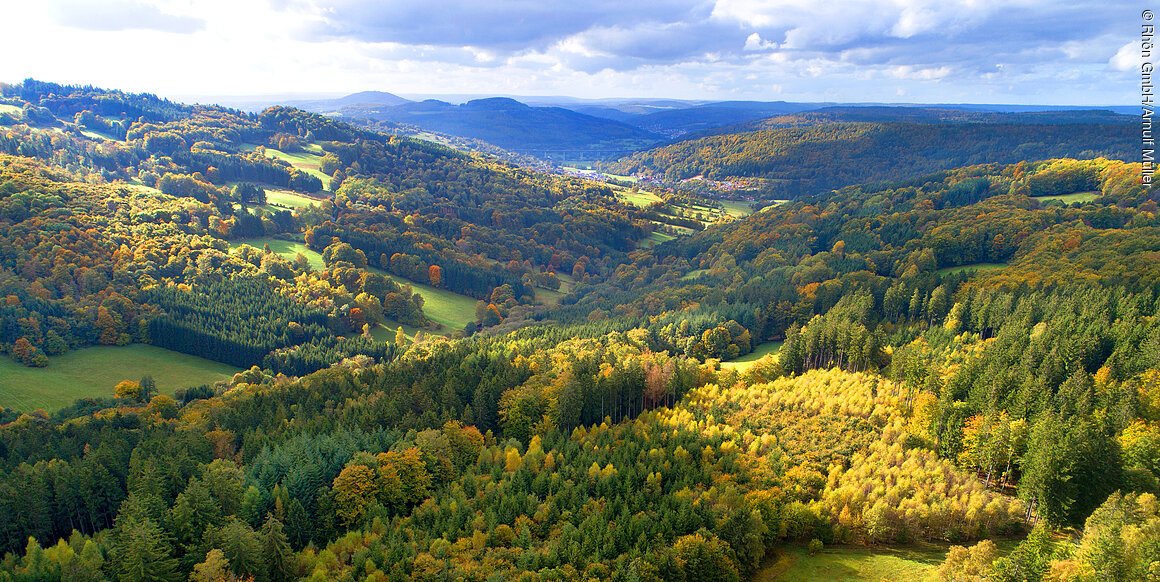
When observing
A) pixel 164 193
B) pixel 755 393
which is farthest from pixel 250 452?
pixel 164 193

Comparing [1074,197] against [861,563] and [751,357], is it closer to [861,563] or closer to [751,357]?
[751,357]

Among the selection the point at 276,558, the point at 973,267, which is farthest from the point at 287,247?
the point at 973,267

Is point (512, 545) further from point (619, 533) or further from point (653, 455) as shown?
point (653, 455)

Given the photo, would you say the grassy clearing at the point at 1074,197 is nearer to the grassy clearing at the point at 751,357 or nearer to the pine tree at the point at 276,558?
the grassy clearing at the point at 751,357

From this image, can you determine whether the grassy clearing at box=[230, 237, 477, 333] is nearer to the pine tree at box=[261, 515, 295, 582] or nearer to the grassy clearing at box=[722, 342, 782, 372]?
the grassy clearing at box=[722, 342, 782, 372]

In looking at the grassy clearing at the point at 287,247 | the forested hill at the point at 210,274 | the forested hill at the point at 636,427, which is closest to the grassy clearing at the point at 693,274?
the forested hill at the point at 636,427

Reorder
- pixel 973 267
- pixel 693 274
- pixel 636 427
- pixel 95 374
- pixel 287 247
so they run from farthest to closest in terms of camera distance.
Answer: pixel 287 247
pixel 693 274
pixel 973 267
pixel 95 374
pixel 636 427
